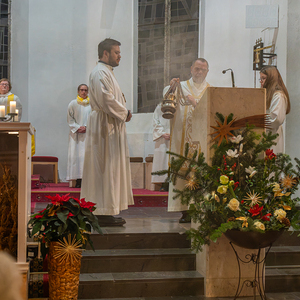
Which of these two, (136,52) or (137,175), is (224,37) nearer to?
(136,52)

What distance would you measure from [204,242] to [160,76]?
26.3ft

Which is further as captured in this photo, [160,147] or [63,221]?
[160,147]

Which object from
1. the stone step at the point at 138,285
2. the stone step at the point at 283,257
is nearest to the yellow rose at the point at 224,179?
the stone step at the point at 138,285

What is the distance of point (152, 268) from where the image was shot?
4.18 metres

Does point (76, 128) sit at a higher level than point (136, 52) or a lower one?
lower

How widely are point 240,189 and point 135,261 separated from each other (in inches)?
48.8

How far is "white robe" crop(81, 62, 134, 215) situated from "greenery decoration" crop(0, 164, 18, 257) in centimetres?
134

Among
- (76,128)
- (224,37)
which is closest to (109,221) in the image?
(76,128)

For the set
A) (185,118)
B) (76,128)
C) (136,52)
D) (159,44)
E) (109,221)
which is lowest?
(109,221)

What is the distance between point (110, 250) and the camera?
Result: 4.36m

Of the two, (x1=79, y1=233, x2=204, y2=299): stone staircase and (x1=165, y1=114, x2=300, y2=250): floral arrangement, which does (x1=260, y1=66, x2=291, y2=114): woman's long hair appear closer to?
(x1=165, y1=114, x2=300, y2=250): floral arrangement

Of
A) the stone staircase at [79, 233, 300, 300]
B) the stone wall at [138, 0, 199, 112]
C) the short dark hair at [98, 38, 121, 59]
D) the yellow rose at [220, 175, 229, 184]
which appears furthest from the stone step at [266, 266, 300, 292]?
the stone wall at [138, 0, 199, 112]

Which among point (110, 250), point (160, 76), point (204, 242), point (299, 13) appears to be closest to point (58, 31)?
point (160, 76)

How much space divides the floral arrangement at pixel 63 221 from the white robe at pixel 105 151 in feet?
4.04
